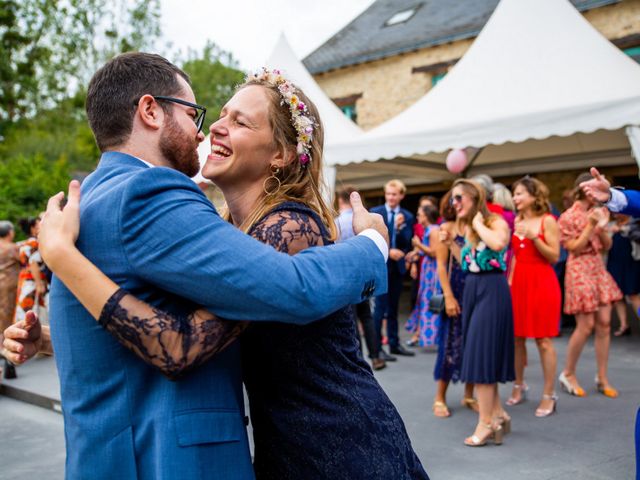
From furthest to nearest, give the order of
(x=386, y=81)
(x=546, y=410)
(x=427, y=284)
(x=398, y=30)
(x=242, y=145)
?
(x=398, y=30), (x=386, y=81), (x=427, y=284), (x=546, y=410), (x=242, y=145)

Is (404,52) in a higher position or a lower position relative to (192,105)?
higher

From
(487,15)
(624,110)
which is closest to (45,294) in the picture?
(624,110)

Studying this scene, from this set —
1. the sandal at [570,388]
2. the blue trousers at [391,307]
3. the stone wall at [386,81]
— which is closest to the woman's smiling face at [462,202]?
the sandal at [570,388]

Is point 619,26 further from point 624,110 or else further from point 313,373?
point 313,373

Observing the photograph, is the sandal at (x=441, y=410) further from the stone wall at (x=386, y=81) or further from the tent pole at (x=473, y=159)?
the stone wall at (x=386, y=81)

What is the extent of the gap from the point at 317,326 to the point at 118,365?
468mm

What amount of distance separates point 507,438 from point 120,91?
4.11m


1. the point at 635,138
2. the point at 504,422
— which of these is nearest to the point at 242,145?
the point at 504,422

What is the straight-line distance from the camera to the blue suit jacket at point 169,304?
1171 mm

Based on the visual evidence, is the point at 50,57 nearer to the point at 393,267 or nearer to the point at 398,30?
the point at 398,30

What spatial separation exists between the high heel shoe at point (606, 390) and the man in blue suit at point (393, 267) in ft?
8.03

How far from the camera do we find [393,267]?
779 cm

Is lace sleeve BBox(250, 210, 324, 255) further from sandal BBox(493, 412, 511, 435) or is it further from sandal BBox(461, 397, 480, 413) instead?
sandal BBox(461, 397, 480, 413)

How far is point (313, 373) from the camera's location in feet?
4.75
